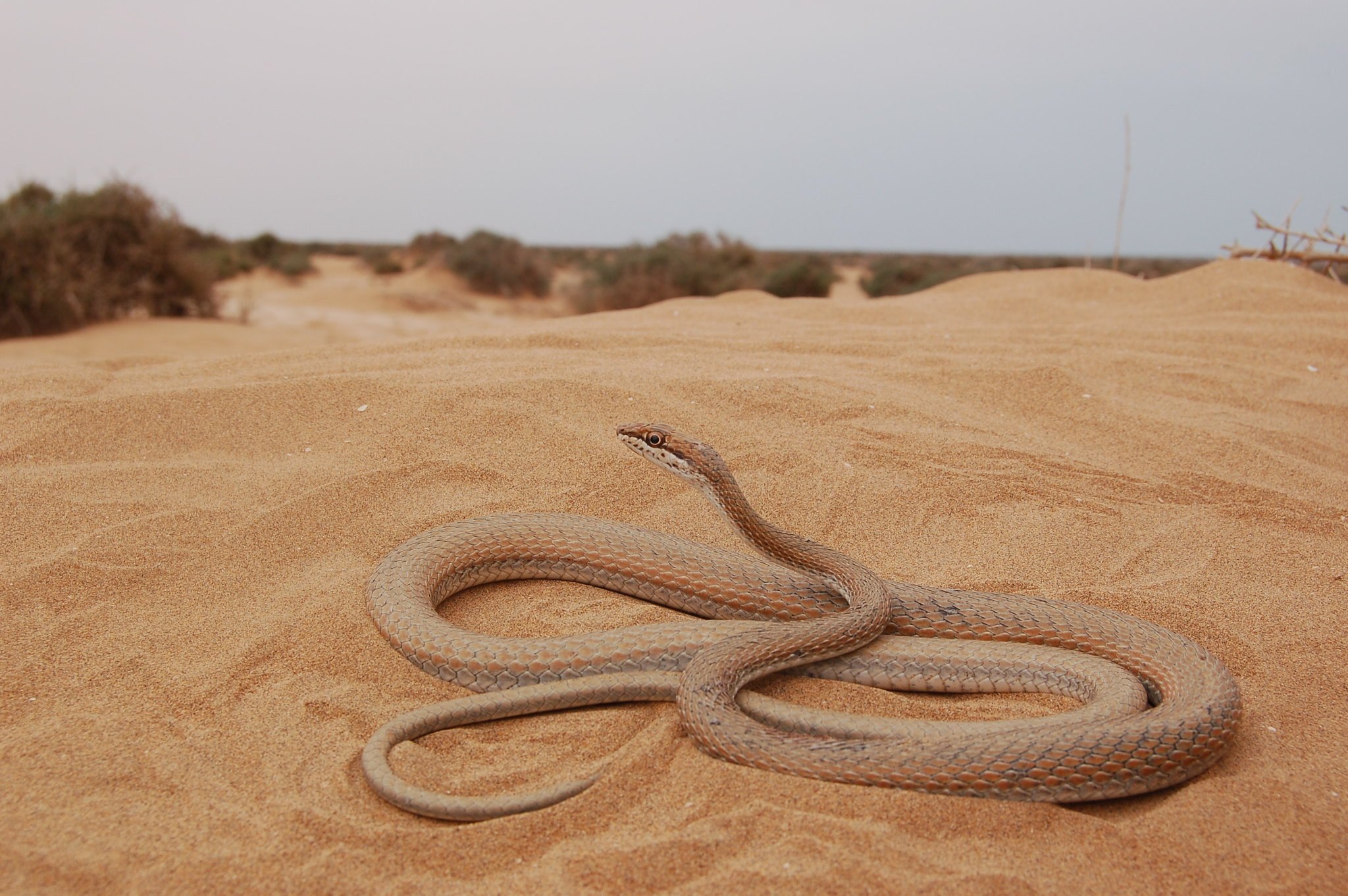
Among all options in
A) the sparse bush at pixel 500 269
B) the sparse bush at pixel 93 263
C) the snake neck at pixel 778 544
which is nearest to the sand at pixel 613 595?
the snake neck at pixel 778 544

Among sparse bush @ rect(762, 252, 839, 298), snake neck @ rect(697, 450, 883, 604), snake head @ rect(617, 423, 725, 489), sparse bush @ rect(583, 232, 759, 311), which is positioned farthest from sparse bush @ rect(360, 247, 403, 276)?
snake neck @ rect(697, 450, 883, 604)

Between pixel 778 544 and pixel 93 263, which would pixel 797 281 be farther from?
pixel 778 544

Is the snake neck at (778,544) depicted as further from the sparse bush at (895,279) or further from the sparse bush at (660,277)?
the sparse bush at (895,279)

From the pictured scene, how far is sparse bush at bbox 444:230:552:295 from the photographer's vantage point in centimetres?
2984

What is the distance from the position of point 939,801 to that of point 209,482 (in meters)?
3.91

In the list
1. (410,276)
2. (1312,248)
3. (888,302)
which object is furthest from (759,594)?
(410,276)

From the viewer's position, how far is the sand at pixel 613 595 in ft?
7.59

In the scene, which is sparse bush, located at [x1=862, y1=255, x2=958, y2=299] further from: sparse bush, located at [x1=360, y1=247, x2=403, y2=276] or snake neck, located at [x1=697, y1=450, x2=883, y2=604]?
snake neck, located at [x1=697, y1=450, x2=883, y2=604]

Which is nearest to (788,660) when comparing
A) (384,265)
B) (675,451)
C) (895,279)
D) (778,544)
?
(778,544)

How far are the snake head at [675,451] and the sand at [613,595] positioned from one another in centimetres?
70

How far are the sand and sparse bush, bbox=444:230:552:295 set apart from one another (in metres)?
22.5

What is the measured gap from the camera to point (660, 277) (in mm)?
24766

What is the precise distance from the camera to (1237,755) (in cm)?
288

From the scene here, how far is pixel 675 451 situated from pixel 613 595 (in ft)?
2.81
